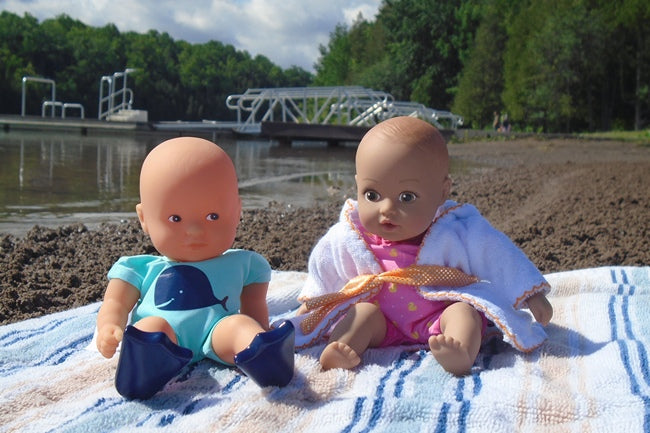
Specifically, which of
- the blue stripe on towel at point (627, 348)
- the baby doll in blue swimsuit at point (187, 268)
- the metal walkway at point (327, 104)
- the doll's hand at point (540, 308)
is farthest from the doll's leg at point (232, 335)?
the metal walkway at point (327, 104)

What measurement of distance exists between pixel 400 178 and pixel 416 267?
1.14ft

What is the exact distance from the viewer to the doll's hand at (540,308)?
241 centimetres

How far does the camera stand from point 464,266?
255 cm

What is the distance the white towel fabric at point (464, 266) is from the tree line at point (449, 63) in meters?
31.1

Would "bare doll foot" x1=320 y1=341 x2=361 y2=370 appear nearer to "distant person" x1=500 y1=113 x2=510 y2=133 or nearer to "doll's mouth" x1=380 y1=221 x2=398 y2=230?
"doll's mouth" x1=380 y1=221 x2=398 y2=230

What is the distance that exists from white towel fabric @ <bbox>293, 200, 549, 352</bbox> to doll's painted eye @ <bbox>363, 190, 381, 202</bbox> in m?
0.20

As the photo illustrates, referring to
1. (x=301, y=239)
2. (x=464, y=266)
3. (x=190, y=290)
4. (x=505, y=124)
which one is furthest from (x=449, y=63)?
(x=190, y=290)

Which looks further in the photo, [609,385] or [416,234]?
[416,234]

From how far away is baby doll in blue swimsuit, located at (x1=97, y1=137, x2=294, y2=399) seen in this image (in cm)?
220

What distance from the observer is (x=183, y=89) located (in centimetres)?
8044

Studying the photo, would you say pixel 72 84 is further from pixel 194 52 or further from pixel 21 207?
pixel 21 207

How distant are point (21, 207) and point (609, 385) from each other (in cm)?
555

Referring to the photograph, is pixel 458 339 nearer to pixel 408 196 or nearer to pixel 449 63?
pixel 408 196

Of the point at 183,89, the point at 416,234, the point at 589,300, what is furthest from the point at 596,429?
the point at 183,89
